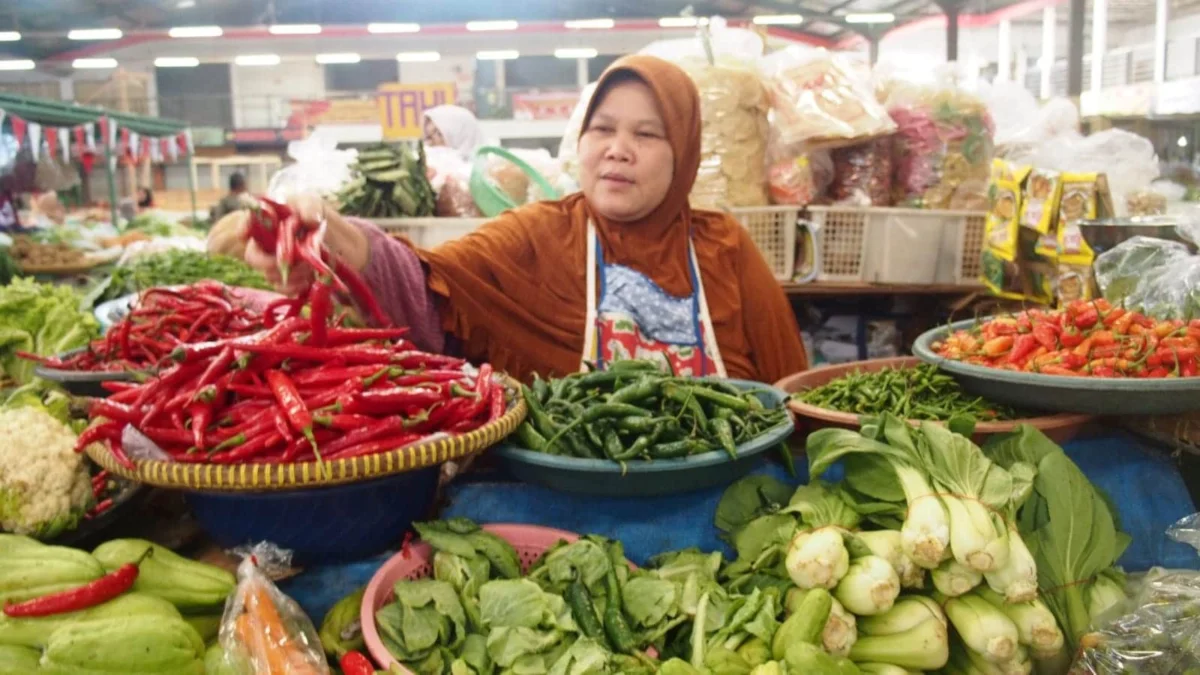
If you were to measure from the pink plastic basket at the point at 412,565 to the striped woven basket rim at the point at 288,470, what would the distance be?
0.19m

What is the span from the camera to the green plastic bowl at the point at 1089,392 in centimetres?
171

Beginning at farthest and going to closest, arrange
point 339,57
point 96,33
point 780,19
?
1. point 339,57
2. point 96,33
3. point 780,19

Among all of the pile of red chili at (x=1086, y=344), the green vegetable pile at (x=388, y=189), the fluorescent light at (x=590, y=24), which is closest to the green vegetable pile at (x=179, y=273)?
the green vegetable pile at (x=388, y=189)

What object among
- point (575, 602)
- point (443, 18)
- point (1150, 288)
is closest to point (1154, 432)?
point (1150, 288)

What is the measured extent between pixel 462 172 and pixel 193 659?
334 centimetres

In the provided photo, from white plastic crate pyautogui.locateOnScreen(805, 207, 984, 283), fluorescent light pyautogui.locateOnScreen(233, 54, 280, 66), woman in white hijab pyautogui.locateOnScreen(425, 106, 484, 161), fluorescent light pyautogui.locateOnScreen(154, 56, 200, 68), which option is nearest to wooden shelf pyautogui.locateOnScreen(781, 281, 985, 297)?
white plastic crate pyautogui.locateOnScreen(805, 207, 984, 283)

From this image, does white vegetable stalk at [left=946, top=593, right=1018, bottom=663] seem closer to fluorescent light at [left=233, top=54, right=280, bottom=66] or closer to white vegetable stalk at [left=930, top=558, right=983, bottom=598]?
white vegetable stalk at [left=930, top=558, right=983, bottom=598]


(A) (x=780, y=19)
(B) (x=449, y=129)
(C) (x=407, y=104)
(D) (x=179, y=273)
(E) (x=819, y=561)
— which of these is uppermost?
(A) (x=780, y=19)

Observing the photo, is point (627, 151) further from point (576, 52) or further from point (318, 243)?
point (576, 52)

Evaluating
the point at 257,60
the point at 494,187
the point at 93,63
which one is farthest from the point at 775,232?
the point at 93,63

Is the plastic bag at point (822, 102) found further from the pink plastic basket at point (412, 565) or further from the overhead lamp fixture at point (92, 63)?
the overhead lamp fixture at point (92, 63)

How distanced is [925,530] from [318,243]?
137 centimetres

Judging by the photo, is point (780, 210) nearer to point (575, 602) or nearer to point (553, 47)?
point (575, 602)

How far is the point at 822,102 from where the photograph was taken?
11.9ft
